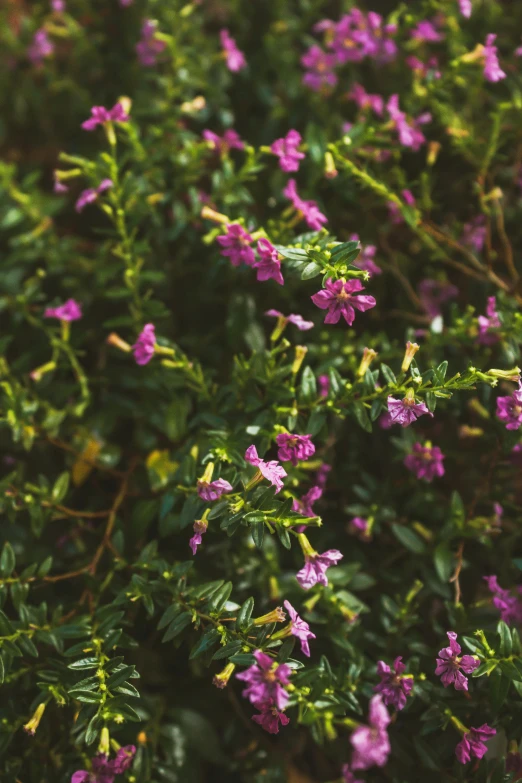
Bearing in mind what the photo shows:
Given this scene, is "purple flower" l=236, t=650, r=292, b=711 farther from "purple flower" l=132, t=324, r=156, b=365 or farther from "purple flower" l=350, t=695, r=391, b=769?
"purple flower" l=132, t=324, r=156, b=365

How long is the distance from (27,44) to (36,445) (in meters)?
0.99

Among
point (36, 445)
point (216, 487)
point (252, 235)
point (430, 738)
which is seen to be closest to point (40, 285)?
point (36, 445)

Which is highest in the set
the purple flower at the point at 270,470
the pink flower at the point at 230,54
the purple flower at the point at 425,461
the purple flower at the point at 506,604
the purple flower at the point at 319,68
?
the pink flower at the point at 230,54

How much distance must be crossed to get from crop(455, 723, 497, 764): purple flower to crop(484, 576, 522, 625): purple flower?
16cm

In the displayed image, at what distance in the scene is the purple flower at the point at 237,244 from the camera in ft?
3.22

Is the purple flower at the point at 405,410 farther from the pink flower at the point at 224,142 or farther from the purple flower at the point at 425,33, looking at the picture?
the purple flower at the point at 425,33

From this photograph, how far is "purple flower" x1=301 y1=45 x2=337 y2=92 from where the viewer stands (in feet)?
4.56

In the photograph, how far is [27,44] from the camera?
1.60 m

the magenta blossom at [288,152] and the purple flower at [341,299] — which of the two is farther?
the magenta blossom at [288,152]

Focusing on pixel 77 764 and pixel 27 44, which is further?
pixel 27 44

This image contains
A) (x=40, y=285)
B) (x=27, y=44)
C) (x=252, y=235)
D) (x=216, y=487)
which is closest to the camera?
(x=216, y=487)

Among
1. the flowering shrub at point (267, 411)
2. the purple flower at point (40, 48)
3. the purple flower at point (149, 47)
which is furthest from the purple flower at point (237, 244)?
the purple flower at point (40, 48)

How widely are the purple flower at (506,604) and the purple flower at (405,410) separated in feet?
1.08

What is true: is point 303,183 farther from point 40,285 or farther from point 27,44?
point 27,44
